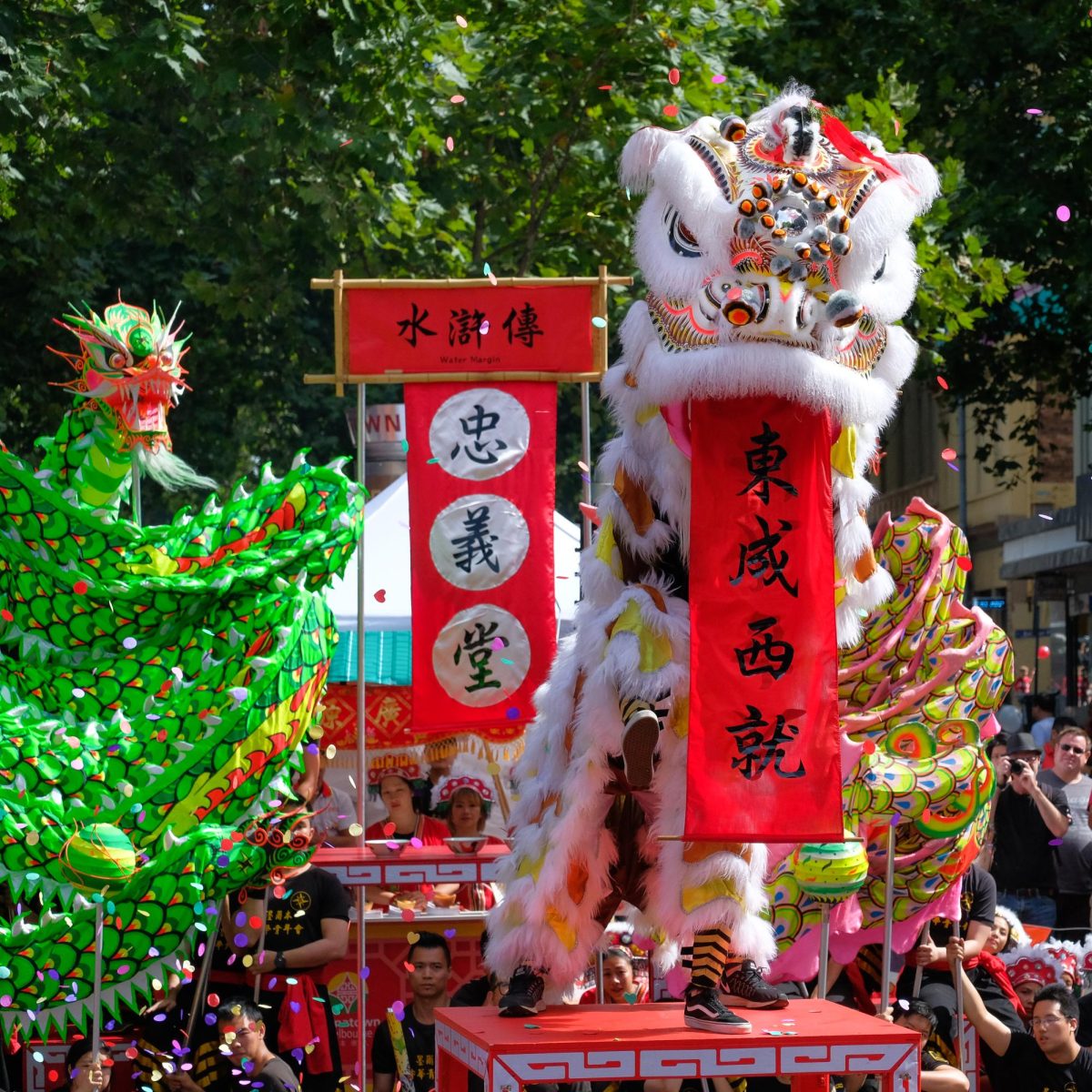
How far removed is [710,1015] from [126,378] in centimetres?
288

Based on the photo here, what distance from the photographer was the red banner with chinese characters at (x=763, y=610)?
16.4ft

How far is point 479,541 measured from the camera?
721 cm

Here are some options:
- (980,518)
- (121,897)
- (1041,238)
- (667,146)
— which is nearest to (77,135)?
(1041,238)

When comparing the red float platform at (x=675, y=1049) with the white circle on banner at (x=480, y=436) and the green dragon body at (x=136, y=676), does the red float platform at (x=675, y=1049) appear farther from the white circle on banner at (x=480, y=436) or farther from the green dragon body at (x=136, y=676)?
the white circle on banner at (x=480, y=436)

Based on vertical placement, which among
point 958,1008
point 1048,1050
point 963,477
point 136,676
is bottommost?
point 1048,1050

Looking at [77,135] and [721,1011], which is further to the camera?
[77,135]

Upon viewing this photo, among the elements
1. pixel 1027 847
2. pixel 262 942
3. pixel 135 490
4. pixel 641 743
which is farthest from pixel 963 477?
pixel 641 743

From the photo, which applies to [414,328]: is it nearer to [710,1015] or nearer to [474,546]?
[474,546]

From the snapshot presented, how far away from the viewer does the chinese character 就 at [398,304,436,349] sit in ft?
23.9

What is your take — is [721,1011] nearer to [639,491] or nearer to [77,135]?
[639,491]

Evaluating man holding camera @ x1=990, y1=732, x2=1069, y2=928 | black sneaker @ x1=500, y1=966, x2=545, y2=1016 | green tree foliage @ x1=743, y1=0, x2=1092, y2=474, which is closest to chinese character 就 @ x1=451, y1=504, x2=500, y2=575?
black sneaker @ x1=500, y1=966, x2=545, y2=1016

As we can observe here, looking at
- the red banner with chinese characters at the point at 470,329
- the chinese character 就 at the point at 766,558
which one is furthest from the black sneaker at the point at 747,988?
the red banner with chinese characters at the point at 470,329

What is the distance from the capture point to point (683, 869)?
16.5 ft

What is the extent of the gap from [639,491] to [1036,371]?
11.7 meters
